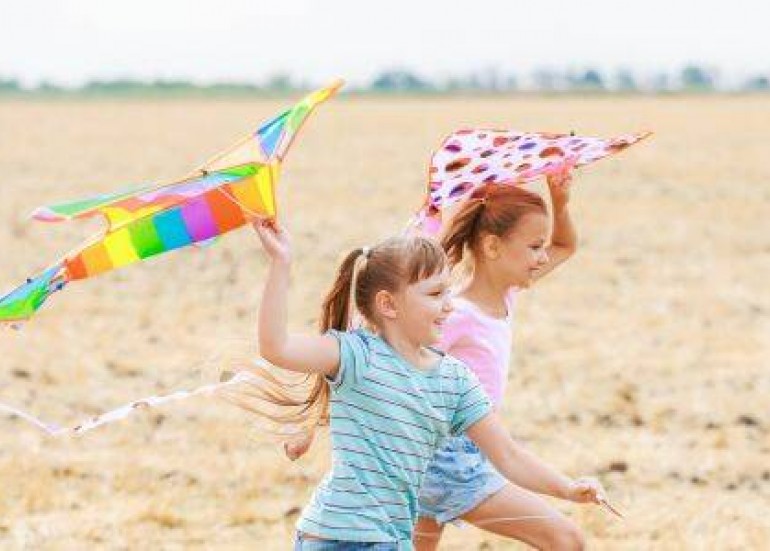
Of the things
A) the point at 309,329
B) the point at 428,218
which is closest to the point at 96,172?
the point at 309,329

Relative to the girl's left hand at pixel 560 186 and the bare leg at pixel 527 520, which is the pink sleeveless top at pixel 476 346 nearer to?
the bare leg at pixel 527 520

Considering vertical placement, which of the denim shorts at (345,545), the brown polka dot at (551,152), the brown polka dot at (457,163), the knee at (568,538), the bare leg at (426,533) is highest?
the brown polka dot at (551,152)

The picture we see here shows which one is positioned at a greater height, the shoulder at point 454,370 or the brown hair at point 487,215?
the brown hair at point 487,215

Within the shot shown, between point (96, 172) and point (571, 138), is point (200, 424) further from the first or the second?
point (96, 172)

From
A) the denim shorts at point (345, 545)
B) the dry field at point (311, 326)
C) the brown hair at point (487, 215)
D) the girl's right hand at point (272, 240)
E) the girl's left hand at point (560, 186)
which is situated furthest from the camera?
the dry field at point (311, 326)

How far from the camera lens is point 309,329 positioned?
11367mm

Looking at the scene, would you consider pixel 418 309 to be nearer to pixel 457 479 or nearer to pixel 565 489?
pixel 565 489

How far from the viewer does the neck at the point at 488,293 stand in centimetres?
480

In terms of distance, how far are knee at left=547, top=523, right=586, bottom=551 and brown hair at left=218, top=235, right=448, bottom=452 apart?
2.30ft

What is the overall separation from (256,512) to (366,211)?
14472 millimetres

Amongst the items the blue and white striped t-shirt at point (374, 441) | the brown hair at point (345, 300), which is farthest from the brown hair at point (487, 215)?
the blue and white striped t-shirt at point (374, 441)

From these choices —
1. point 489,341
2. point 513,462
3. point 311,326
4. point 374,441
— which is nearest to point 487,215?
point 489,341

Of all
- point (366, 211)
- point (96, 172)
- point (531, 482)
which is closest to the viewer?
point (531, 482)

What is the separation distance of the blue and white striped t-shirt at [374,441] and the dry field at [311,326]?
47 centimetres
